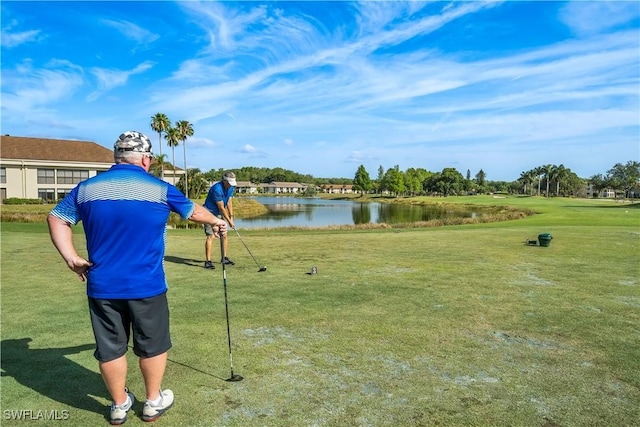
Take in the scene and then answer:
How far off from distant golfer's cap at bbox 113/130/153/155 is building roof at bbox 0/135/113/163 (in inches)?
2624

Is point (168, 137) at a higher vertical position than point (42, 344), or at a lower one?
higher

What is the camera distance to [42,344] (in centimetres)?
532

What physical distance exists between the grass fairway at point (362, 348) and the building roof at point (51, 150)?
194 feet

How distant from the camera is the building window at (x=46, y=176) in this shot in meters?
58.7

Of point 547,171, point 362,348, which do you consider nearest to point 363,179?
point 547,171

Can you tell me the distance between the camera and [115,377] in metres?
3.68

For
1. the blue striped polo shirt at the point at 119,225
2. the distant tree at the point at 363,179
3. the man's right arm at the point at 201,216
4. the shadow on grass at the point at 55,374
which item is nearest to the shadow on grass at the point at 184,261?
the shadow on grass at the point at 55,374

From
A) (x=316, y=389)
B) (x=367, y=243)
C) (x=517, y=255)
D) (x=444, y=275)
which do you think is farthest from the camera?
(x=367, y=243)

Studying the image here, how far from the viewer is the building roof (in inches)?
2290

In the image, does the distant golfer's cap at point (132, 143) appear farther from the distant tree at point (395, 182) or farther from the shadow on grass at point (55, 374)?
the distant tree at point (395, 182)

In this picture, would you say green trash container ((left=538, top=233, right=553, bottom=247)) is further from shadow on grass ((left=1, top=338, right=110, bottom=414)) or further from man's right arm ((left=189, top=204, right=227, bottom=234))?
shadow on grass ((left=1, top=338, right=110, bottom=414))

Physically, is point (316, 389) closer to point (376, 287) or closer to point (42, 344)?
point (42, 344)

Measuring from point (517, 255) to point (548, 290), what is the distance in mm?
4661

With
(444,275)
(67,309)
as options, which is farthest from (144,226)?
(444,275)
